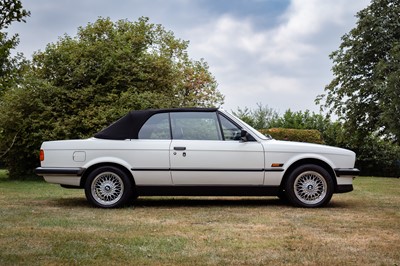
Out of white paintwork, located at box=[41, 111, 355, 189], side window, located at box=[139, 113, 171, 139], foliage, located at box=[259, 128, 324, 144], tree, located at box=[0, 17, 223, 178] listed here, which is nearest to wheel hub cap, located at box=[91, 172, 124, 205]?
white paintwork, located at box=[41, 111, 355, 189]

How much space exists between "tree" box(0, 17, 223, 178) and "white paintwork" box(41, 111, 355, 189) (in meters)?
9.55

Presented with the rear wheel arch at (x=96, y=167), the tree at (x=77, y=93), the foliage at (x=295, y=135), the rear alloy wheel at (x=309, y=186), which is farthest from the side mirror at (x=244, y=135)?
the foliage at (x=295, y=135)

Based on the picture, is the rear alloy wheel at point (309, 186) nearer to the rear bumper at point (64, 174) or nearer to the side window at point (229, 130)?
the side window at point (229, 130)

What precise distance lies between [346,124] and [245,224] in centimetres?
2344

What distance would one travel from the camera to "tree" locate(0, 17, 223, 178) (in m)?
19.0

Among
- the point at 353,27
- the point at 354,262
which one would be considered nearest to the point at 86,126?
the point at 354,262

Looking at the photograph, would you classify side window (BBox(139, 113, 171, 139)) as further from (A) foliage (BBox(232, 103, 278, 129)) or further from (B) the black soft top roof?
(A) foliage (BBox(232, 103, 278, 129))

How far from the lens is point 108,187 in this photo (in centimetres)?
917

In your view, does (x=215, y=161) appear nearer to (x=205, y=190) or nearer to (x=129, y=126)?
(x=205, y=190)

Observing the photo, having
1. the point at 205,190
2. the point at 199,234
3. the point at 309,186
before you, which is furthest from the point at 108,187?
the point at 309,186

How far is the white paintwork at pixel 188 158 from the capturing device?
9.07 meters

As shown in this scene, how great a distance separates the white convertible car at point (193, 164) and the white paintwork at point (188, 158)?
0.05 ft

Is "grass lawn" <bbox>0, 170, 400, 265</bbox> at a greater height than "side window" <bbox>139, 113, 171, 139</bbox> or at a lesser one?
lesser

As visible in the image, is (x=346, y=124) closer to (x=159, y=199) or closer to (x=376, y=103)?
(x=376, y=103)
